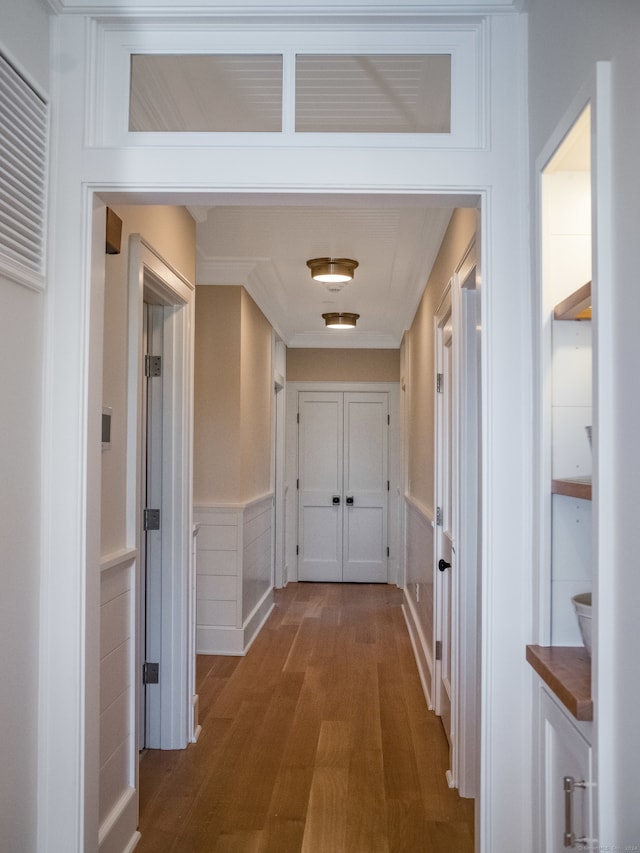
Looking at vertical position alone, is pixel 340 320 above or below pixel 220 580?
above

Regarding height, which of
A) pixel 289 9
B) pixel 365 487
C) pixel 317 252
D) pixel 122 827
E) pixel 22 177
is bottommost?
pixel 122 827

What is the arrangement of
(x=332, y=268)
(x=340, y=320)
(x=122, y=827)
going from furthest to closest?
(x=340, y=320) < (x=332, y=268) < (x=122, y=827)

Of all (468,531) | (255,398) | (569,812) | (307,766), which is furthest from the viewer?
(255,398)

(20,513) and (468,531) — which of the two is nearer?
(20,513)

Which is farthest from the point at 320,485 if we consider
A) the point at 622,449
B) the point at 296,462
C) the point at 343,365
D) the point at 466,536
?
the point at 622,449

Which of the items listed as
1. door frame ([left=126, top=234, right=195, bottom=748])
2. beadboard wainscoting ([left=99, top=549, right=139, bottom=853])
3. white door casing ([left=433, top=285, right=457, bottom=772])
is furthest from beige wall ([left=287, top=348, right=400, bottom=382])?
beadboard wainscoting ([left=99, top=549, right=139, bottom=853])

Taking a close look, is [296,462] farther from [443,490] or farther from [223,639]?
[443,490]

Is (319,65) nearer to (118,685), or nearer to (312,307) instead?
(118,685)

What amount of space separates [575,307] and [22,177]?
4.38 feet

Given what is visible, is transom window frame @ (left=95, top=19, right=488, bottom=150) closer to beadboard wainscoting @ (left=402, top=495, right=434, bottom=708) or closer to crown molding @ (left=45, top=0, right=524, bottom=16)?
crown molding @ (left=45, top=0, right=524, bottom=16)

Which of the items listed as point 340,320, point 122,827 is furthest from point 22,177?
point 340,320

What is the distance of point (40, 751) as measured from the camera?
6.28 feet

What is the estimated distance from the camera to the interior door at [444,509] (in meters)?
3.67

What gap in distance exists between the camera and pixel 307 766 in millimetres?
3336
